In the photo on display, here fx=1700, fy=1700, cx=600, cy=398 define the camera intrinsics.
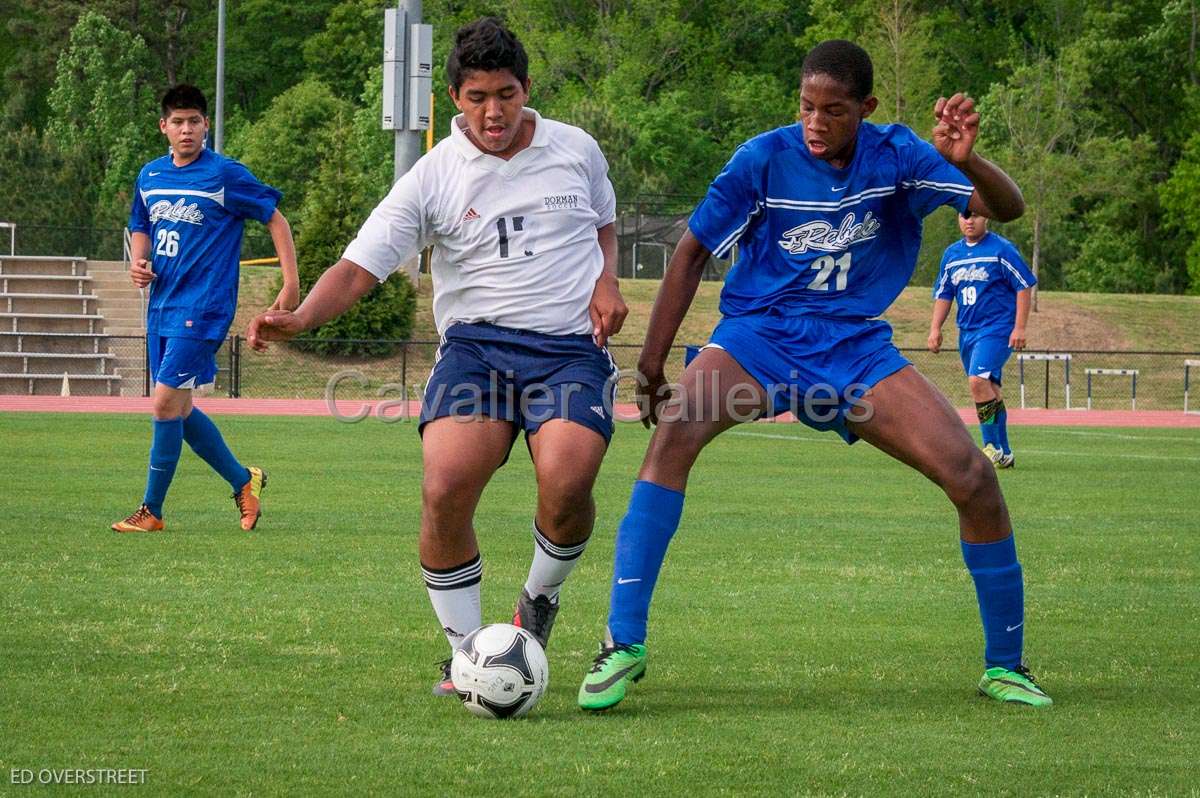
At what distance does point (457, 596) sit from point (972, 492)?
1656 mm

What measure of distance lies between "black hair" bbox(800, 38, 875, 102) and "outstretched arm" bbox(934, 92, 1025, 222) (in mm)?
280

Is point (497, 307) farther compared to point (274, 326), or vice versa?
point (497, 307)

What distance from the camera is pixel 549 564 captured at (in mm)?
5555

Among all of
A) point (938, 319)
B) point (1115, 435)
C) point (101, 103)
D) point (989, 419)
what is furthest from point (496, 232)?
point (101, 103)

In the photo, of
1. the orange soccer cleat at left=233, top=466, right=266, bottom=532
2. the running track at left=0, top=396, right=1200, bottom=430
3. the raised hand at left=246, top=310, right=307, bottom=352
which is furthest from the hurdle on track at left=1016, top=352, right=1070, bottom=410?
the raised hand at left=246, top=310, right=307, bottom=352

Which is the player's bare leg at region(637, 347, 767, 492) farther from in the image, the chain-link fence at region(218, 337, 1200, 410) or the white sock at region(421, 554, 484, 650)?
the chain-link fence at region(218, 337, 1200, 410)

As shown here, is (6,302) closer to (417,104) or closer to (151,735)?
(417,104)

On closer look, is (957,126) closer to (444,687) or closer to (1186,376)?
(444,687)

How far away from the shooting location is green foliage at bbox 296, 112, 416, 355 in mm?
29594

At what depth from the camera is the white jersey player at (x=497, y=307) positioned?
525cm

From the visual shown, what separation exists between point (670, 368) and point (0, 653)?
27.1 m

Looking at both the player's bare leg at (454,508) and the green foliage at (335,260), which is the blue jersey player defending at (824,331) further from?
the green foliage at (335,260)

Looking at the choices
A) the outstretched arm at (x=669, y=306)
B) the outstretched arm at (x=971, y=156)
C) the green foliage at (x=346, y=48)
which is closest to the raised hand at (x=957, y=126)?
the outstretched arm at (x=971, y=156)

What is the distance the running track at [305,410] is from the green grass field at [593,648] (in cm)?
1190
